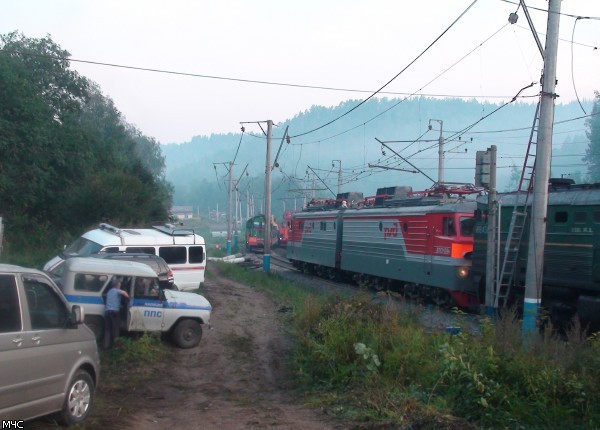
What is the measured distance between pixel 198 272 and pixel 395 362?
449 inches

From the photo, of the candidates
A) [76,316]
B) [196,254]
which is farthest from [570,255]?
[76,316]

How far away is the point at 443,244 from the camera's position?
20.0 meters

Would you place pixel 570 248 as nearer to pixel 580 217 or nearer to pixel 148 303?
pixel 580 217

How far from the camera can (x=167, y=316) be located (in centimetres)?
1188

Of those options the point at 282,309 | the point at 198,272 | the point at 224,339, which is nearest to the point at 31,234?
the point at 198,272

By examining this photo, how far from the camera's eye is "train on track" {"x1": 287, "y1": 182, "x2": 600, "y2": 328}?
14.4 meters

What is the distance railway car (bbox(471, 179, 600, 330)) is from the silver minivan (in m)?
10.3

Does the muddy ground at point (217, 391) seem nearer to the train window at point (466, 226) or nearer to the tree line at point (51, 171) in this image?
the train window at point (466, 226)

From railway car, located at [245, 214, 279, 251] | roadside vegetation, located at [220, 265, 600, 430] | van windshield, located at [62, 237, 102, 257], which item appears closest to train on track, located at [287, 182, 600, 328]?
roadside vegetation, located at [220, 265, 600, 430]

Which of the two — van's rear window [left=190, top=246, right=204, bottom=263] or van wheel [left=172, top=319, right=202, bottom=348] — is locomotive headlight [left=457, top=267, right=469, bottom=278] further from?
van wheel [left=172, top=319, right=202, bottom=348]

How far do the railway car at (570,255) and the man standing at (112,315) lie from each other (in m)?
8.94

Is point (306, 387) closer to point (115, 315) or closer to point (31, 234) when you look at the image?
point (115, 315)

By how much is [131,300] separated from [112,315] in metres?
0.40

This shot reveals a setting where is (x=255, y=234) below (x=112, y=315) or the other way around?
below
